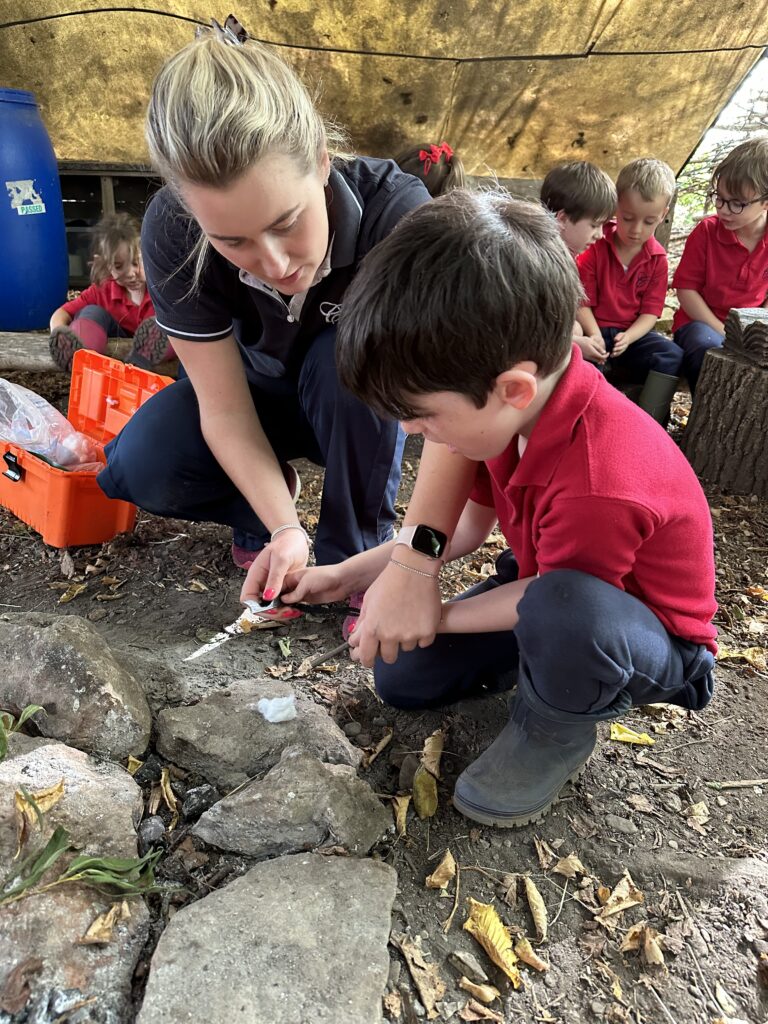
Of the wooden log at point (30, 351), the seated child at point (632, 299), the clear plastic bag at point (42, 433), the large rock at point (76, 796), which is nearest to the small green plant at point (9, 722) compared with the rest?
the large rock at point (76, 796)

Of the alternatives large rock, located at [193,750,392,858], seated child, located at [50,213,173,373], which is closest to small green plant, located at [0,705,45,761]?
large rock, located at [193,750,392,858]

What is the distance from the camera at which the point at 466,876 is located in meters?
1.34

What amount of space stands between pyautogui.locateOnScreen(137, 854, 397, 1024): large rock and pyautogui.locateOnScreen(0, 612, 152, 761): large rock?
39 cm

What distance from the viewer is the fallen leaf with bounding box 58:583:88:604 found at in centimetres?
222

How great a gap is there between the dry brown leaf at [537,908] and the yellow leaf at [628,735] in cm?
43

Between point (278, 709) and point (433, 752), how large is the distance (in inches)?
12.4

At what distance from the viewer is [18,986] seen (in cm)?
105

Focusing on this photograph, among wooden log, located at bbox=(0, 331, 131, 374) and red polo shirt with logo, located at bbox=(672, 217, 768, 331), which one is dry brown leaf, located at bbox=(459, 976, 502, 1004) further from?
red polo shirt with logo, located at bbox=(672, 217, 768, 331)

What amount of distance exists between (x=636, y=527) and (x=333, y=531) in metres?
0.92

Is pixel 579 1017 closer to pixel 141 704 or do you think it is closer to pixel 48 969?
pixel 48 969

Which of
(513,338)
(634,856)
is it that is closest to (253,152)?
(513,338)

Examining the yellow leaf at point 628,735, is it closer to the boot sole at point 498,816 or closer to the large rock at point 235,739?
the boot sole at point 498,816

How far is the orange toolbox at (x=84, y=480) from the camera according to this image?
2324 mm

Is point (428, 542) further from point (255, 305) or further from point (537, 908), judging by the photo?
point (255, 305)
